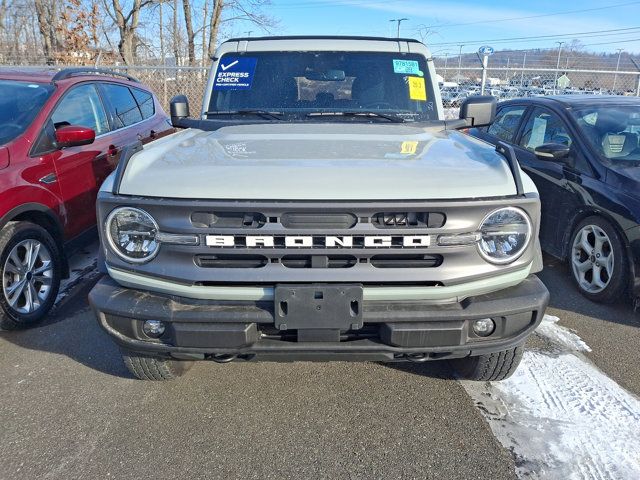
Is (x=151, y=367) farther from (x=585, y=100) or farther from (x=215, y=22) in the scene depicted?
(x=215, y=22)

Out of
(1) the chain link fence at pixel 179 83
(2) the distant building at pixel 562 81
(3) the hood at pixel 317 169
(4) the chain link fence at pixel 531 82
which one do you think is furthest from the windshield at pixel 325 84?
(2) the distant building at pixel 562 81

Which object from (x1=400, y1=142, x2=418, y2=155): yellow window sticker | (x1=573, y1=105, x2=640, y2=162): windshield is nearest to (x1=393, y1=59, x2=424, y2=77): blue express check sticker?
(x1=400, y1=142, x2=418, y2=155): yellow window sticker

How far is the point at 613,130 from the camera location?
479cm

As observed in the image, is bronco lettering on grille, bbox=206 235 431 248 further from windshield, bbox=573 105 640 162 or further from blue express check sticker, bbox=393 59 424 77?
windshield, bbox=573 105 640 162

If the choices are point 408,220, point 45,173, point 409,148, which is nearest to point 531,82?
point 409,148

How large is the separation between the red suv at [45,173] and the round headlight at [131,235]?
170cm

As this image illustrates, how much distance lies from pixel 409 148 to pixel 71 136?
290 centimetres

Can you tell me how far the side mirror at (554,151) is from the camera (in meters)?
4.67

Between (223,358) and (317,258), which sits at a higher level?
(317,258)

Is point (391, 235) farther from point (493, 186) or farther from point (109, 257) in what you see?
point (109, 257)

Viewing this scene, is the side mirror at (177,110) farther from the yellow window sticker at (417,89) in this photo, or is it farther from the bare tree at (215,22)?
the bare tree at (215,22)

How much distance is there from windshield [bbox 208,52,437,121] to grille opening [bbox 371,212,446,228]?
1.60 meters

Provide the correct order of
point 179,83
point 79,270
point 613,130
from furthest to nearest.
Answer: point 179,83 < point 79,270 < point 613,130

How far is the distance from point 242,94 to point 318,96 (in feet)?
1.92
